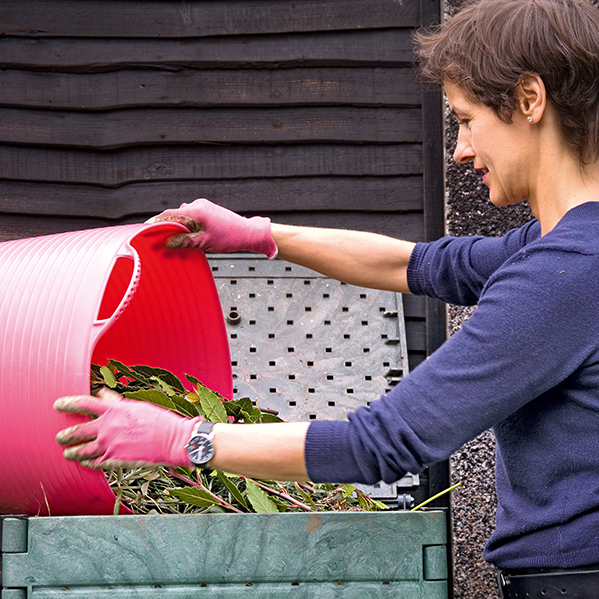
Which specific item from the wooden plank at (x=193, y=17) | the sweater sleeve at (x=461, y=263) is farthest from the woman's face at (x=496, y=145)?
the wooden plank at (x=193, y=17)

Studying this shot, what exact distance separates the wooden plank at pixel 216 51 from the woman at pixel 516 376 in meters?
1.38

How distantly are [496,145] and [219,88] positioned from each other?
63.4 inches

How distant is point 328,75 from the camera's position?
2.56m

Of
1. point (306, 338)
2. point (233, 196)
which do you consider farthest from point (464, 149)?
point (233, 196)

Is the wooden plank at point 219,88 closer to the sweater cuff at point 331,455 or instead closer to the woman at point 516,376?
the woman at point 516,376

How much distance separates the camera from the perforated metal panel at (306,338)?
2.36 meters

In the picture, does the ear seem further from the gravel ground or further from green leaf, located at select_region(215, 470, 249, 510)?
the gravel ground

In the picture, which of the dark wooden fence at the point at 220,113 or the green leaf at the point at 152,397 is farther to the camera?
the dark wooden fence at the point at 220,113

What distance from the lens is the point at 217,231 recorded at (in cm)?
163

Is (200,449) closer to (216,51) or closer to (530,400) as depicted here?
(530,400)

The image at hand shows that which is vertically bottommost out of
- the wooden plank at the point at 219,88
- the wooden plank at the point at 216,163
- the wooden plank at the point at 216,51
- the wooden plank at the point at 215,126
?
the wooden plank at the point at 216,163

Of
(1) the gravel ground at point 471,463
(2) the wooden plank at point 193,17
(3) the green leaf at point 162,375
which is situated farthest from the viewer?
(2) the wooden plank at point 193,17

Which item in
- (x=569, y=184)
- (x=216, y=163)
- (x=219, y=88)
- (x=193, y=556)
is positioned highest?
(x=219, y=88)

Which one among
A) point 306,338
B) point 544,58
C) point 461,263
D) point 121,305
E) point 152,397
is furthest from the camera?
point 306,338
